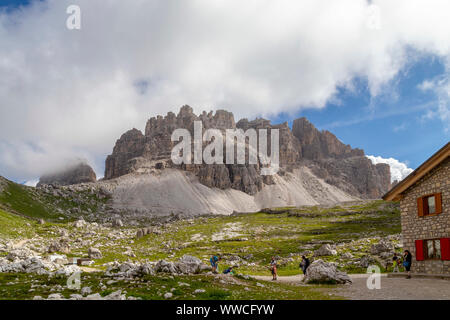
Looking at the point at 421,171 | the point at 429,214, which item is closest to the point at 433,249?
the point at 429,214

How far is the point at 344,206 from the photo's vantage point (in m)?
177

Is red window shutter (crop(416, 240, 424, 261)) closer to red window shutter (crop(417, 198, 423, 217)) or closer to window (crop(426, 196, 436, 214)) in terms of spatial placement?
red window shutter (crop(417, 198, 423, 217))

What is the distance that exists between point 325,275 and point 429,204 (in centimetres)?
1258

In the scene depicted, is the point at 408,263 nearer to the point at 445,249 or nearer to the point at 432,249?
the point at 432,249

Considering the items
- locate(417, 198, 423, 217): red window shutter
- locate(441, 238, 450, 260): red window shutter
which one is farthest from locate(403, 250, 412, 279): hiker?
locate(417, 198, 423, 217): red window shutter

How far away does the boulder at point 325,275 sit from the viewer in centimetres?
2742

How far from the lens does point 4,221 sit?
82.4 meters
